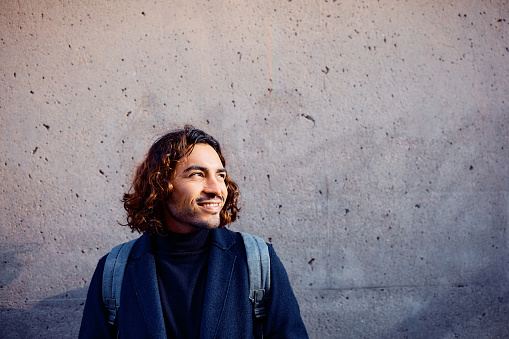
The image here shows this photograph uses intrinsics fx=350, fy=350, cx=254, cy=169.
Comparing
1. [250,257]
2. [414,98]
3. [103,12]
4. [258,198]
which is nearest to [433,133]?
[414,98]

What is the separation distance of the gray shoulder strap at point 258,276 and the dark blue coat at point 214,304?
0.03m

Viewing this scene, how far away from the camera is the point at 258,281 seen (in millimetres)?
1624

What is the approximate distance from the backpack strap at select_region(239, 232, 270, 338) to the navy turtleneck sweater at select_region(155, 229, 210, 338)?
218mm

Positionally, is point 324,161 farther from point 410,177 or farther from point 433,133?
point 433,133

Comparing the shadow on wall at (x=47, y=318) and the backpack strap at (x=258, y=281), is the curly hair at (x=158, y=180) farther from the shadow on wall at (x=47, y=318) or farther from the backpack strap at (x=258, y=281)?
the shadow on wall at (x=47, y=318)

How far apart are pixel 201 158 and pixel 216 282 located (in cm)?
58

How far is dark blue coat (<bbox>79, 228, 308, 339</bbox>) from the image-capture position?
1524mm

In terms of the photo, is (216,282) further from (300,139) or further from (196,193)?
(300,139)

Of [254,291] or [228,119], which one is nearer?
[254,291]

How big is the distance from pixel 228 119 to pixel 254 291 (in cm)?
151

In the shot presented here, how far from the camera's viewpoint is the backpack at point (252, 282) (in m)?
1.62

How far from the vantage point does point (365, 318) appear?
2752 mm

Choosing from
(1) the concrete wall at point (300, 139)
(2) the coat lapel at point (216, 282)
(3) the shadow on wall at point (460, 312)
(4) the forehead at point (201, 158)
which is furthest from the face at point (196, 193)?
(3) the shadow on wall at point (460, 312)

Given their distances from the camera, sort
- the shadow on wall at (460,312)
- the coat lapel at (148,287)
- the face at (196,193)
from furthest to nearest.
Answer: the shadow on wall at (460,312), the face at (196,193), the coat lapel at (148,287)
